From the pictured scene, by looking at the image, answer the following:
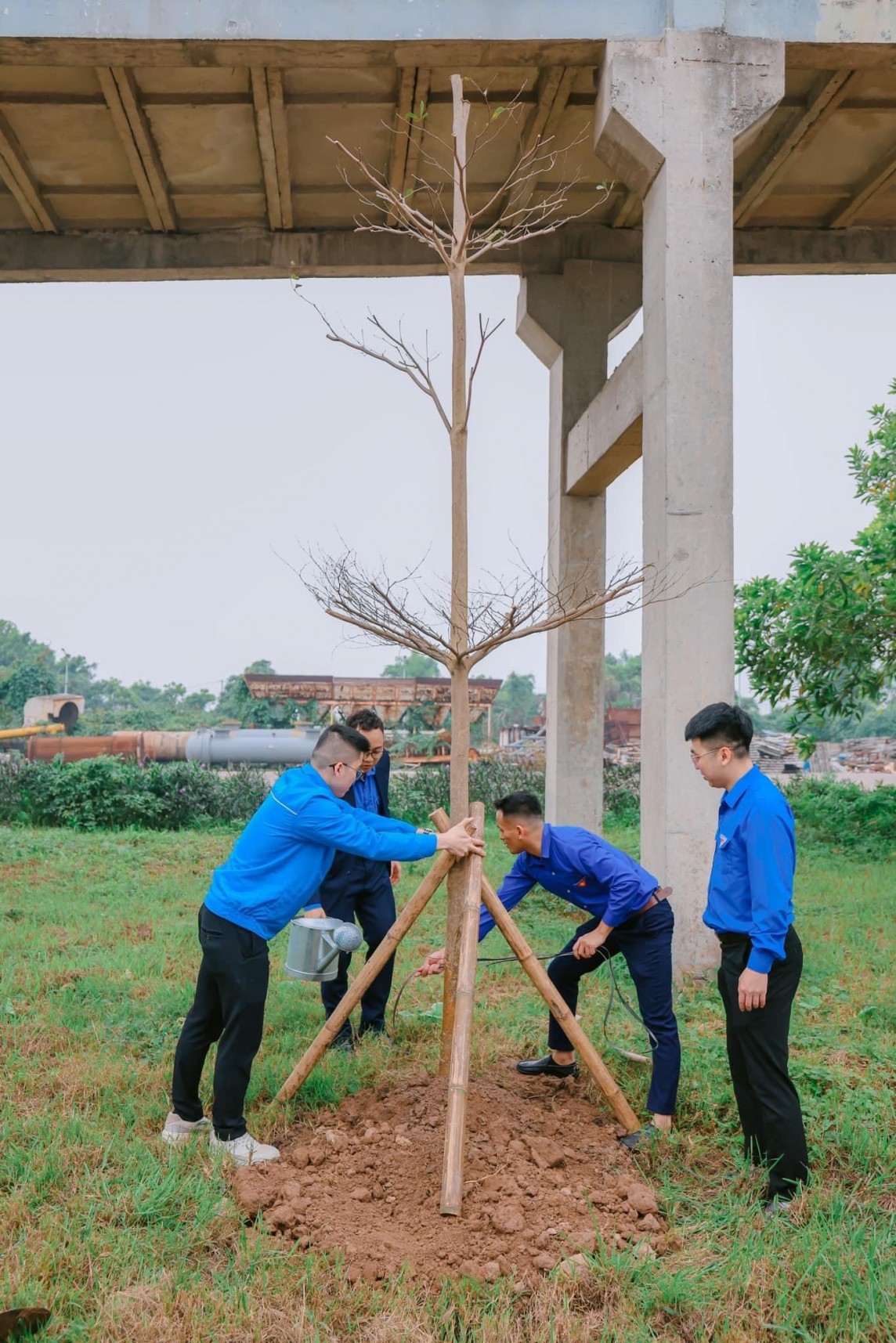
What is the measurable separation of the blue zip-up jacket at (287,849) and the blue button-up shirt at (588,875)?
26.7 inches

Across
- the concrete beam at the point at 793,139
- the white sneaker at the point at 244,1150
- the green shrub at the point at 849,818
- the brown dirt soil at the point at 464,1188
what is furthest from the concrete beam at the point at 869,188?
the white sneaker at the point at 244,1150

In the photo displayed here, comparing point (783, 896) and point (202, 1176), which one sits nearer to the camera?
point (783, 896)

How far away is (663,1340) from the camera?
10.1 feet

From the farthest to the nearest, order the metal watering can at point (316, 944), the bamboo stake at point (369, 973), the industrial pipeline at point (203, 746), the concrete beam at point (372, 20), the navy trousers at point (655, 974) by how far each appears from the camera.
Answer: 1. the industrial pipeline at point (203, 746)
2. the concrete beam at point (372, 20)
3. the metal watering can at point (316, 944)
4. the navy trousers at point (655, 974)
5. the bamboo stake at point (369, 973)

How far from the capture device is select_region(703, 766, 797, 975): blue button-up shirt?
3736 mm

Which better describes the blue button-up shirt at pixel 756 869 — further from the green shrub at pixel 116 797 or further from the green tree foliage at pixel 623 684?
the green tree foliage at pixel 623 684

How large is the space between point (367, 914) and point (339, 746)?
1.63 metres

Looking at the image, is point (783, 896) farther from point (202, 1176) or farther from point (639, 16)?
point (639, 16)

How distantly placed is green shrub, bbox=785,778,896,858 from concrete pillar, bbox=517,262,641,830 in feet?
15.0

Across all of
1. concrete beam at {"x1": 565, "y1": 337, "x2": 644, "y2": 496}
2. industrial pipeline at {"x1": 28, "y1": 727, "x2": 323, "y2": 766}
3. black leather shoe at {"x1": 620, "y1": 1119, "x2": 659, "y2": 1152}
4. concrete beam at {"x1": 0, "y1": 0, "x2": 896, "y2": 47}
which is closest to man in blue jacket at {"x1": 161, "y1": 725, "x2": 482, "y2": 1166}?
black leather shoe at {"x1": 620, "y1": 1119, "x2": 659, "y2": 1152}

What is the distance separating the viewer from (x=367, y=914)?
5.78 m

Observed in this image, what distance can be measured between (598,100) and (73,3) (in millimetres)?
3729

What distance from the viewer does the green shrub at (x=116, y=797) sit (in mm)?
16281

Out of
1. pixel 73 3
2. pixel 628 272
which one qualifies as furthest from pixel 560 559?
pixel 73 3
